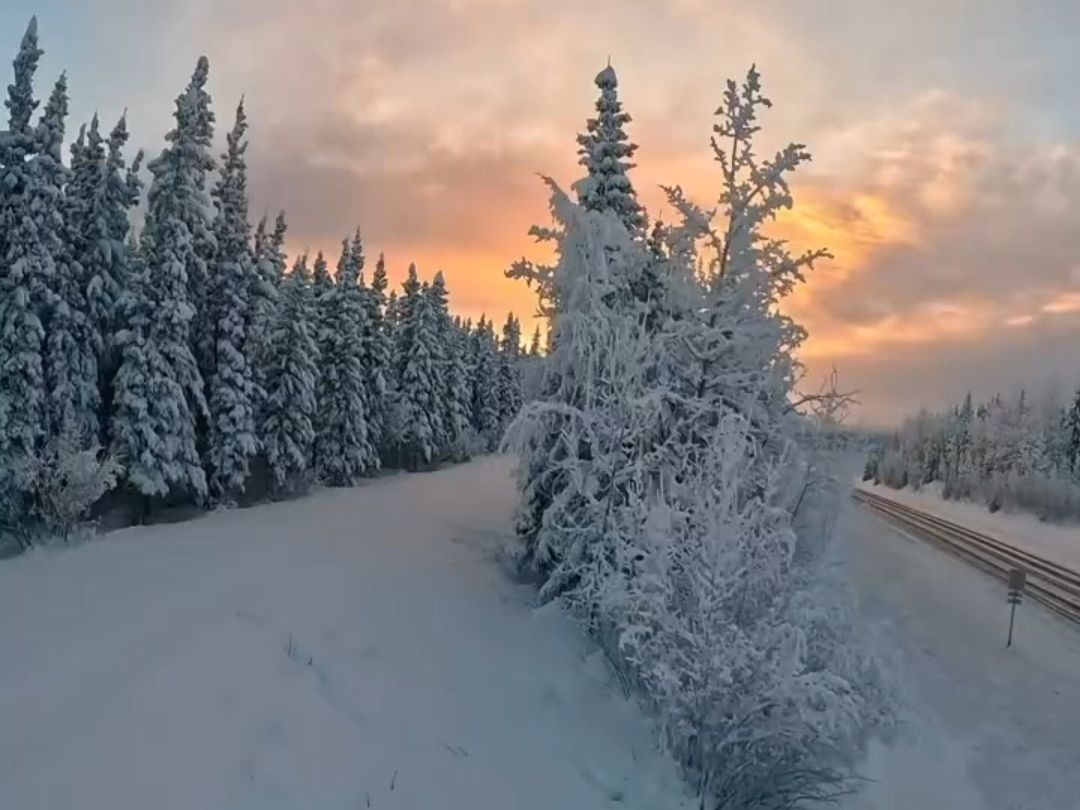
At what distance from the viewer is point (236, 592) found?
44.0 ft

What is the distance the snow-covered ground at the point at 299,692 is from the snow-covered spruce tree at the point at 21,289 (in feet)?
30.6

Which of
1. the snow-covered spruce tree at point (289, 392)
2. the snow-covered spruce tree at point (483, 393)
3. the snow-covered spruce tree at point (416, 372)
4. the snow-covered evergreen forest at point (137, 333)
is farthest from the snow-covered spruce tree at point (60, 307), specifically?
the snow-covered spruce tree at point (483, 393)

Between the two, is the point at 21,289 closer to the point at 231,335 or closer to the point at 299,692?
the point at 231,335

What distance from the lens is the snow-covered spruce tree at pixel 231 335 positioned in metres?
33.9

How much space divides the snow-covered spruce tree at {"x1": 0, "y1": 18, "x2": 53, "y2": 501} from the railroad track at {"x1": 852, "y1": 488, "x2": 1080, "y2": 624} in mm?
24393

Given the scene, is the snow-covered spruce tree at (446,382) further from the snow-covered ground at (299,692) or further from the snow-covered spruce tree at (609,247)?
the snow-covered ground at (299,692)

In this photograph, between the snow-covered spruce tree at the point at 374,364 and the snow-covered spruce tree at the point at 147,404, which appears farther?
the snow-covered spruce tree at the point at 374,364

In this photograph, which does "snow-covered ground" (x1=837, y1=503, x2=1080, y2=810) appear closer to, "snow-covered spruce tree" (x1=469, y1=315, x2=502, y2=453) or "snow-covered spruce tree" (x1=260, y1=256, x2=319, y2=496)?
"snow-covered spruce tree" (x1=260, y1=256, x2=319, y2=496)

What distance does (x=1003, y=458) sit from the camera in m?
90.9

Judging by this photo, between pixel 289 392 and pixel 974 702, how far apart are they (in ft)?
107

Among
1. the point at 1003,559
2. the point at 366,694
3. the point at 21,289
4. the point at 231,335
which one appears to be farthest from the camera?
the point at 231,335

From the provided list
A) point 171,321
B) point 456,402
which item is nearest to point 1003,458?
point 456,402

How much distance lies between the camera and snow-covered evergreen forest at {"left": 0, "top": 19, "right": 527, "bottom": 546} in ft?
86.3

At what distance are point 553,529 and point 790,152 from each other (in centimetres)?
847
